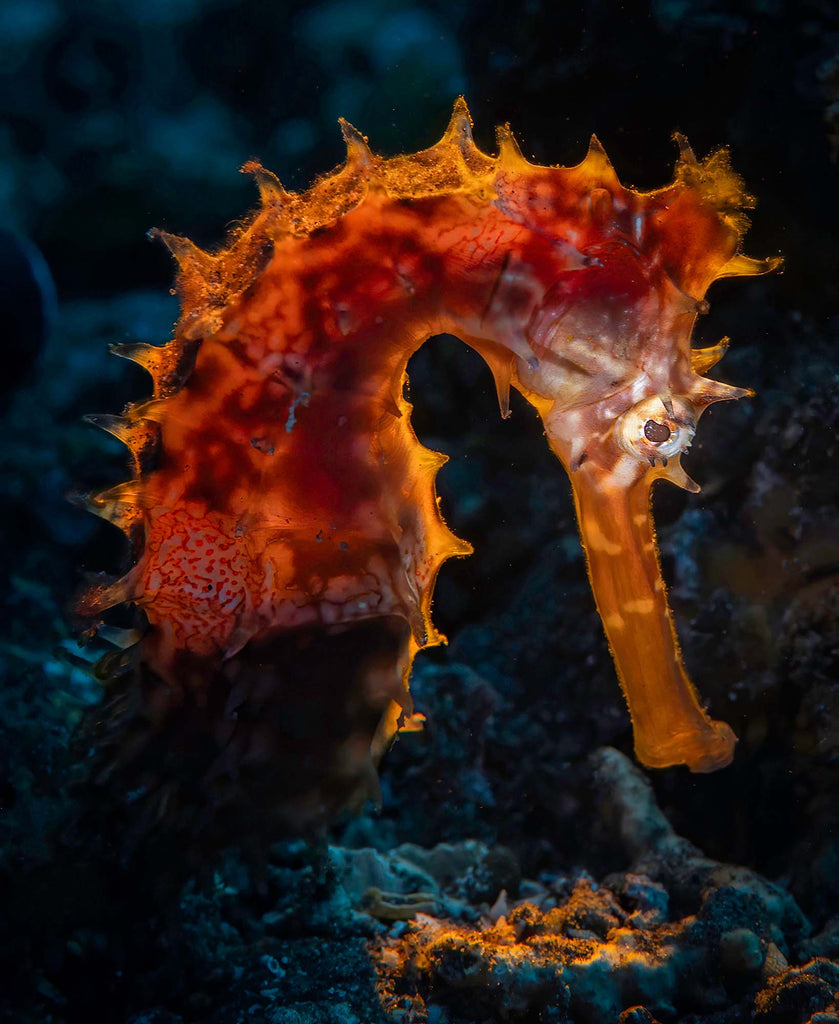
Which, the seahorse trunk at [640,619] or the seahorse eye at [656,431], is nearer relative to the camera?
the seahorse eye at [656,431]

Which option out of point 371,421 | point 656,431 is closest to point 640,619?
point 656,431

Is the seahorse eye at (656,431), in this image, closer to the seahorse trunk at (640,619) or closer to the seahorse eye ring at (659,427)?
the seahorse eye ring at (659,427)

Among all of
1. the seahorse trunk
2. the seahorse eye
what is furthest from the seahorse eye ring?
the seahorse trunk

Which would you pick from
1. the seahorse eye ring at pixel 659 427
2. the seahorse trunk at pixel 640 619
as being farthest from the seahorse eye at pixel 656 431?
the seahorse trunk at pixel 640 619

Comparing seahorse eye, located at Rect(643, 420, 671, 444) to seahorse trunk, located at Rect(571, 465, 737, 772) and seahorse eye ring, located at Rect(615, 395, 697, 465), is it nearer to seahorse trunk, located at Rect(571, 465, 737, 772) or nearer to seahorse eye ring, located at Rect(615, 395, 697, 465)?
seahorse eye ring, located at Rect(615, 395, 697, 465)

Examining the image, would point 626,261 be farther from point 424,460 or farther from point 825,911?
point 825,911

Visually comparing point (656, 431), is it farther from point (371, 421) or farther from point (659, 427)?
point (371, 421)

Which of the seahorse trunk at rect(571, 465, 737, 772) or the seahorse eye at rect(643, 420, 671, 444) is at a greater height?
the seahorse eye at rect(643, 420, 671, 444)

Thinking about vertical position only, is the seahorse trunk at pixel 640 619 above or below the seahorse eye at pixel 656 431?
below
